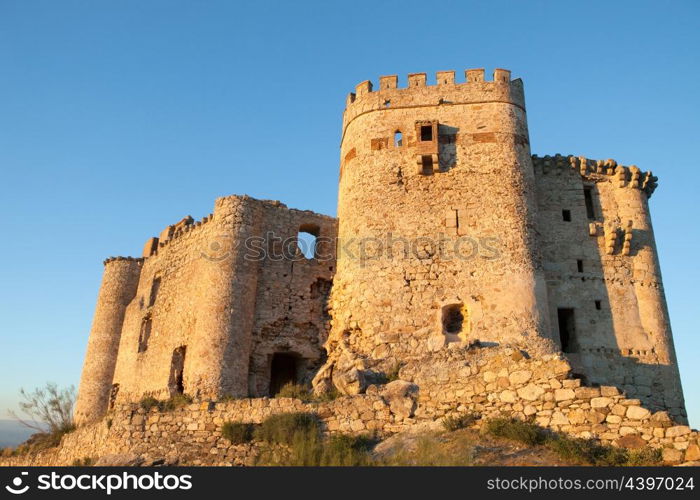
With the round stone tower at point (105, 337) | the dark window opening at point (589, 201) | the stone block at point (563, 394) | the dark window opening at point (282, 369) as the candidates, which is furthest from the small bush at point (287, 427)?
the dark window opening at point (589, 201)

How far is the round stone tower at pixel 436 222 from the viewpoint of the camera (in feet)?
55.4

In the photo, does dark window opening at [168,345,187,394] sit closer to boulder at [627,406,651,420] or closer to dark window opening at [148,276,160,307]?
dark window opening at [148,276,160,307]

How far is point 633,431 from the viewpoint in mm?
10570

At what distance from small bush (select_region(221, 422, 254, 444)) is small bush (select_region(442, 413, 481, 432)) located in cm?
391

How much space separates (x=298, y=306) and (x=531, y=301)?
646 cm

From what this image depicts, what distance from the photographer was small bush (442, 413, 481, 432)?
11.9 meters

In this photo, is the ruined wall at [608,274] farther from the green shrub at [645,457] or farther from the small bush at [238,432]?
the small bush at [238,432]

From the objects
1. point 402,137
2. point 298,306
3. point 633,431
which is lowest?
point 633,431

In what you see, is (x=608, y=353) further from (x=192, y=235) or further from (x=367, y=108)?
(x=192, y=235)

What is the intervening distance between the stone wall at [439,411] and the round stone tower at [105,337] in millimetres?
6783

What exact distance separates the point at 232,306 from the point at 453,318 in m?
5.81

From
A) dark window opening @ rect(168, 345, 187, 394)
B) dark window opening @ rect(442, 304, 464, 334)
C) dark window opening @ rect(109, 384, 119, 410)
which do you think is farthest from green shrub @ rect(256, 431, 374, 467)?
dark window opening @ rect(109, 384, 119, 410)

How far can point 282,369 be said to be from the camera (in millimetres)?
19750
